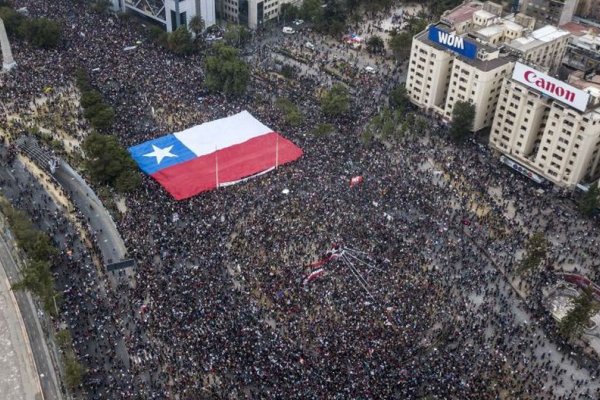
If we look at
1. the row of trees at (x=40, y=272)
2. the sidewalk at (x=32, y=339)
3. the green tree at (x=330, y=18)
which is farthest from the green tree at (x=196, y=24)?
the sidewalk at (x=32, y=339)

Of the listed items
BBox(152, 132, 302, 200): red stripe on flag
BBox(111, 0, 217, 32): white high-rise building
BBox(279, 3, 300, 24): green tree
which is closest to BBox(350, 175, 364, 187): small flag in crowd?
BBox(152, 132, 302, 200): red stripe on flag

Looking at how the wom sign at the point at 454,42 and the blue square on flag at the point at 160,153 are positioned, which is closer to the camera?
the blue square on flag at the point at 160,153

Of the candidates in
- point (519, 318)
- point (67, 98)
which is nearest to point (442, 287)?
point (519, 318)

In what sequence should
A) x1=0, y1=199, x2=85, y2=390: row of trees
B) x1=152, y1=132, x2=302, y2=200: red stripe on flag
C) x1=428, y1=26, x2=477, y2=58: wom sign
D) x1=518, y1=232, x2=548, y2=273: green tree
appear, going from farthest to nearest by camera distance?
1. x1=428, y1=26, x2=477, y2=58: wom sign
2. x1=152, y1=132, x2=302, y2=200: red stripe on flag
3. x1=518, y1=232, x2=548, y2=273: green tree
4. x1=0, y1=199, x2=85, y2=390: row of trees

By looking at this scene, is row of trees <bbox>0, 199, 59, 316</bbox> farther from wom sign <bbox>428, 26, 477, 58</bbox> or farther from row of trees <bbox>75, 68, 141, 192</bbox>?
wom sign <bbox>428, 26, 477, 58</bbox>

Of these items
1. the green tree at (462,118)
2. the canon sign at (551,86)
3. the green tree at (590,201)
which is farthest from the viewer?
→ the green tree at (462,118)

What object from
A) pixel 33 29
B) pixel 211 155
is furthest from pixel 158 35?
pixel 211 155

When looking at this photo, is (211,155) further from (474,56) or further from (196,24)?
(474,56)

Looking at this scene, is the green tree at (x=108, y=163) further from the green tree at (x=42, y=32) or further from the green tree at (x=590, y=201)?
the green tree at (x=590, y=201)
